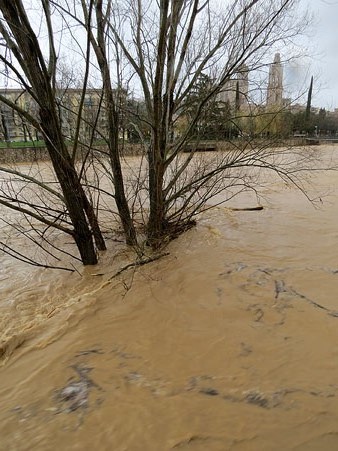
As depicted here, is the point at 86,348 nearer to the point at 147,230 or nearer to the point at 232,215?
the point at 147,230

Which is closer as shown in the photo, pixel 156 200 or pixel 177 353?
pixel 177 353

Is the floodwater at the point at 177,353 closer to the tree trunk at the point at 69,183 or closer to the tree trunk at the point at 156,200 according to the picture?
the tree trunk at the point at 69,183

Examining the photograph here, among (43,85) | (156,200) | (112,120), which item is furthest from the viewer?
(156,200)

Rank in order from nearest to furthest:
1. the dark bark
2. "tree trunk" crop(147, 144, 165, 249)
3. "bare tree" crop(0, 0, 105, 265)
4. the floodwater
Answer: the floodwater → "bare tree" crop(0, 0, 105, 265) → the dark bark → "tree trunk" crop(147, 144, 165, 249)

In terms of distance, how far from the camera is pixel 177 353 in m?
3.71

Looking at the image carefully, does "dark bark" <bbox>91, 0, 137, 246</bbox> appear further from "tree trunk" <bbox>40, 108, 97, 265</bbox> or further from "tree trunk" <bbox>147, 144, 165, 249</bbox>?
"tree trunk" <bbox>40, 108, 97, 265</bbox>

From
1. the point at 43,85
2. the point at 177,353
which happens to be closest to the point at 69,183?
the point at 43,85

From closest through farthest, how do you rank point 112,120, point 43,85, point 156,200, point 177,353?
point 177,353 < point 43,85 < point 112,120 < point 156,200

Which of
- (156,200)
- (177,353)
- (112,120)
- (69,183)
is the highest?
(112,120)

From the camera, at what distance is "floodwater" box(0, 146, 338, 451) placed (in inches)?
109

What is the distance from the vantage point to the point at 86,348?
394 cm

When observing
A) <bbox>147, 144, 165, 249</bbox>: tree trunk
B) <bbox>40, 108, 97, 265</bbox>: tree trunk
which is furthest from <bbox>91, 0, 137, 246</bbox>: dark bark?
<bbox>40, 108, 97, 265</bbox>: tree trunk

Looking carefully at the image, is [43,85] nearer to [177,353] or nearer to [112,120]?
[112,120]

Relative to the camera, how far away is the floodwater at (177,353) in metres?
2.76
